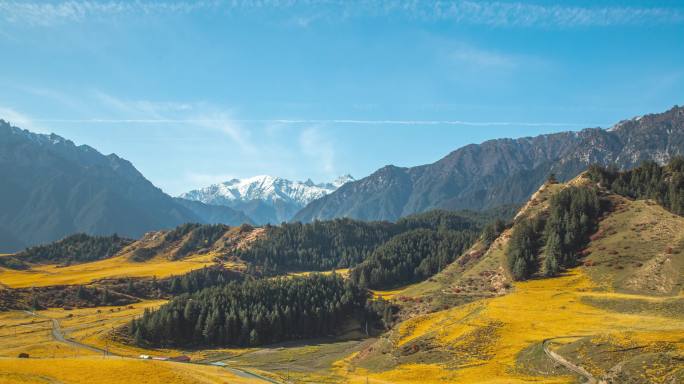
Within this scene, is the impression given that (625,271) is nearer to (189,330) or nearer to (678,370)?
(678,370)

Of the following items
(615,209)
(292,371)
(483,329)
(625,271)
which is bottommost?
(292,371)

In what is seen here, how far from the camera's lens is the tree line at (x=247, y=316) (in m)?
155

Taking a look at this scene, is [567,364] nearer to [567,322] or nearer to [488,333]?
[488,333]

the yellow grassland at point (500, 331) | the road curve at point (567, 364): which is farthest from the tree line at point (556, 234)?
the road curve at point (567, 364)

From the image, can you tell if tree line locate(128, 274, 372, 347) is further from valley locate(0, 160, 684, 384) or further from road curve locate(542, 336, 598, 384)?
road curve locate(542, 336, 598, 384)

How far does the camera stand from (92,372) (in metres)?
61.4

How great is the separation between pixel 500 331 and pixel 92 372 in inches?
2827

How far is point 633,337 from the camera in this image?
75.7m

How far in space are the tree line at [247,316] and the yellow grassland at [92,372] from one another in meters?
85.7

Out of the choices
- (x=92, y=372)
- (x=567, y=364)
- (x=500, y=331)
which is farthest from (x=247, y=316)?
(x=567, y=364)

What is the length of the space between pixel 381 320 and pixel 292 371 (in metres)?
77.1

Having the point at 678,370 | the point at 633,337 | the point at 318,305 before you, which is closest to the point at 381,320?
the point at 318,305

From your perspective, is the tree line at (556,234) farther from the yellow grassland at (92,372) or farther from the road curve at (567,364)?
the yellow grassland at (92,372)

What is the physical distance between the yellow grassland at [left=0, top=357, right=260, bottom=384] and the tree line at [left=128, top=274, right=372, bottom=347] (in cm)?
8566
